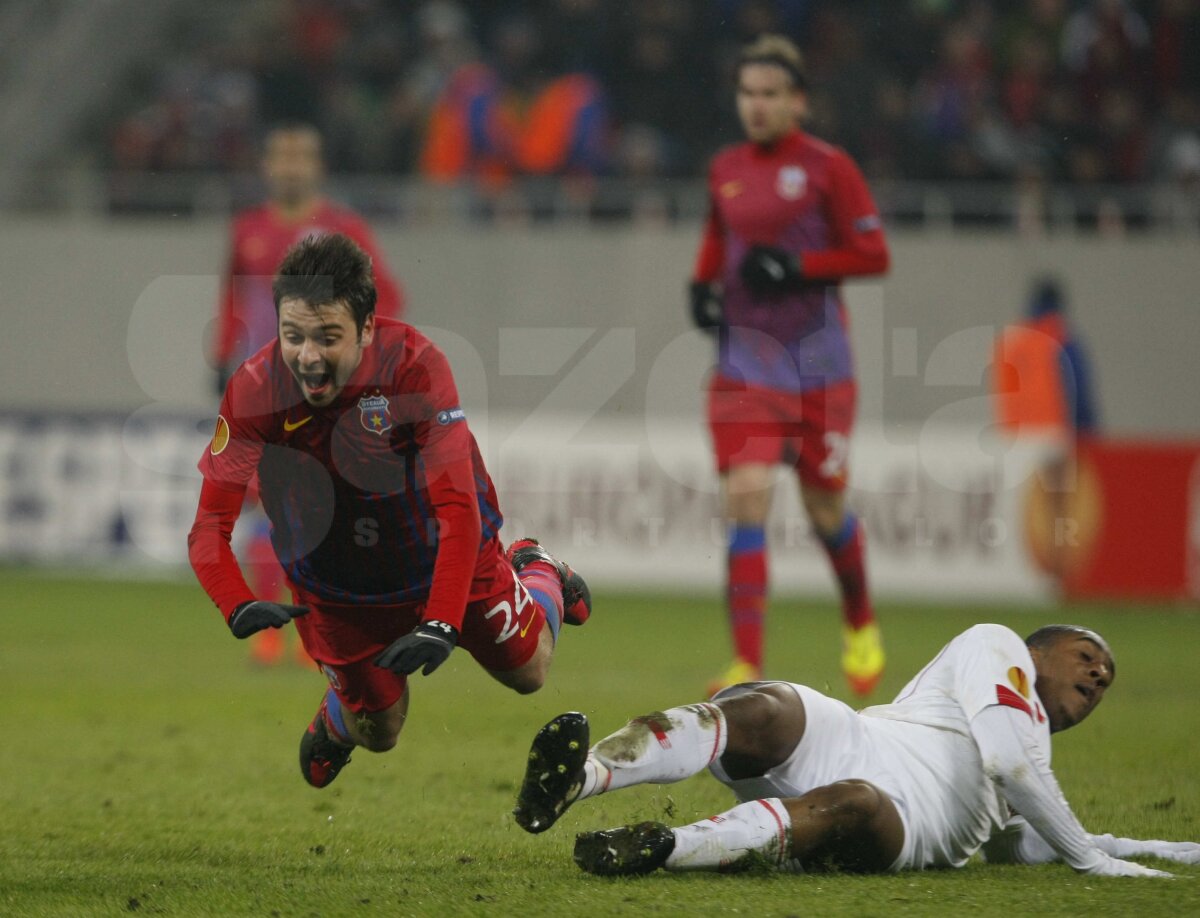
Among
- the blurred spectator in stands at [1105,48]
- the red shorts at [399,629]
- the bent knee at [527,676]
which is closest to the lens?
the red shorts at [399,629]

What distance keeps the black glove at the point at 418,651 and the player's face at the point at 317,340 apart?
0.65 meters

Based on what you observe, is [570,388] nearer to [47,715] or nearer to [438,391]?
[47,715]

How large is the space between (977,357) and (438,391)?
1068 cm

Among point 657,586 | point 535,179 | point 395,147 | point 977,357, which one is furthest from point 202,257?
point 977,357

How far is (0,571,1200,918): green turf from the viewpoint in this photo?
379 cm

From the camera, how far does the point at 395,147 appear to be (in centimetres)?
1504

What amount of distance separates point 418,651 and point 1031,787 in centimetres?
136

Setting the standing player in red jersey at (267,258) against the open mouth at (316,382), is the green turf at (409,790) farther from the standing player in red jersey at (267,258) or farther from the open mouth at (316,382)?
the standing player in red jersey at (267,258)

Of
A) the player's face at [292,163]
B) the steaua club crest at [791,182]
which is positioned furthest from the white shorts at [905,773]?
the player's face at [292,163]

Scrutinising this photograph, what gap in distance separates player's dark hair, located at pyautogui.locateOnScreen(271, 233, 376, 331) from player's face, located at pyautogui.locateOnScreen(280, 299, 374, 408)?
0.06 feet

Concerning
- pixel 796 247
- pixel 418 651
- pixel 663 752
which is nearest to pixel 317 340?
pixel 418 651

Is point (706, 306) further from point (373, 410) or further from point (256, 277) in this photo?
point (373, 410)

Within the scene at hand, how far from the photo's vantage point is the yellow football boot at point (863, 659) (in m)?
7.21

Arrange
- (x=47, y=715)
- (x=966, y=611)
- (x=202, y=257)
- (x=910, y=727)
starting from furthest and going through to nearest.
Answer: (x=202, y=257)
(x=966, y=611)
(x=47, y=715)
(x=910, y=727)
